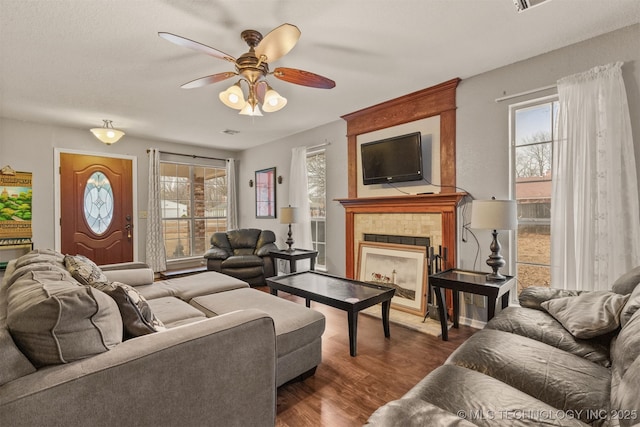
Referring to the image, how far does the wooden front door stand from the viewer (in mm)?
4531

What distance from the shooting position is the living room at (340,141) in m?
2.32

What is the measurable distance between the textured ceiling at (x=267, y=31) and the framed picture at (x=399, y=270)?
1801mm

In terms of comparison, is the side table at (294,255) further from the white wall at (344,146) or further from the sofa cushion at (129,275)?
the sofa cushion at (129,275)

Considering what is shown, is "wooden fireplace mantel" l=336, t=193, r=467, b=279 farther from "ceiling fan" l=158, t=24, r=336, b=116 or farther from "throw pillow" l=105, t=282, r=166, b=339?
"throw pillow" l=105, t=282, r=166, b=339

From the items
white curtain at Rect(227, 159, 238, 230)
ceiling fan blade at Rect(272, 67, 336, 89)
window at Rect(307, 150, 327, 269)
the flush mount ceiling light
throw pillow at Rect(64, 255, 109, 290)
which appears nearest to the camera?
throw pillow at Rect(64, 255, 109, 290)

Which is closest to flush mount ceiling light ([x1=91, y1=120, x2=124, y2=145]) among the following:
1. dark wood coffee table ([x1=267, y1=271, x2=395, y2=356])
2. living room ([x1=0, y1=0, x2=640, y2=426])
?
living room ([x1=0, y1=0, x2=640, y2=426])

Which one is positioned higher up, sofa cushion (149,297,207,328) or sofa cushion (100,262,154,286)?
sofa cushion (100,262,154,286)

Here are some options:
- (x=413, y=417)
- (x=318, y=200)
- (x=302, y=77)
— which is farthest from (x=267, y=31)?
(x=318, y=200)

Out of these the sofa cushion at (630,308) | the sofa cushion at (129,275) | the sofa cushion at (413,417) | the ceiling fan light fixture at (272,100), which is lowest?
the sofa cushion at (413,417)

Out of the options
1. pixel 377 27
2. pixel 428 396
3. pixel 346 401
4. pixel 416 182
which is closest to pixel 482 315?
pixel 416 182

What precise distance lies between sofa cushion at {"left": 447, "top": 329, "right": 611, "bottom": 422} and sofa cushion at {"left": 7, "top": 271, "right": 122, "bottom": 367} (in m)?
1.56

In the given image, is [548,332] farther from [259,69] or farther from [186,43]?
[186,43]

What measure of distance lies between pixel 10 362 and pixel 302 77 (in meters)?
2.08

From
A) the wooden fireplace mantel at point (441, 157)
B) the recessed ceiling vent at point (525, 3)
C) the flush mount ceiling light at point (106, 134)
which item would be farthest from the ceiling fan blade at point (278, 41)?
the flush mount ceiling light at point (106, 134)
